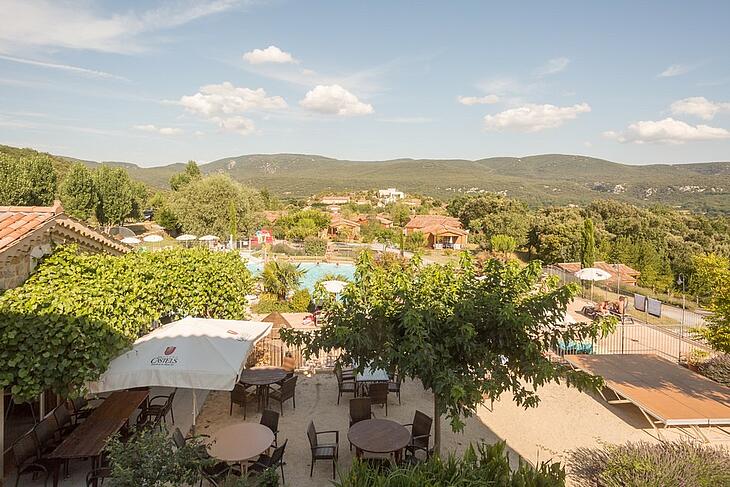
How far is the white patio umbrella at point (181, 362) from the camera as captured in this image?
703cm

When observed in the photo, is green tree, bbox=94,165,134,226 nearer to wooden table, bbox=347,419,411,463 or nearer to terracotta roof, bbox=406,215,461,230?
terracotta roof, bbox=406,215,461,230

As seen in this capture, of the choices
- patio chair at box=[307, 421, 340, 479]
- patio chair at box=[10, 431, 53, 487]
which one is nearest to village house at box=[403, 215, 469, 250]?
patio chair at box=[307, 421, 340, 479]

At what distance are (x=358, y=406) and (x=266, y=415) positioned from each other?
172 cm

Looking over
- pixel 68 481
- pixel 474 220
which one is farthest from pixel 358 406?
pixel 474 220

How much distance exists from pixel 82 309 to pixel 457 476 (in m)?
5.96

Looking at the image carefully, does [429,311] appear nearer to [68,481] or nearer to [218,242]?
[68,481]

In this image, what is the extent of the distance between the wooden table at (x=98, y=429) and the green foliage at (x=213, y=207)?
29797 mm

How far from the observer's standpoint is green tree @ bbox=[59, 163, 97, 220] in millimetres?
40406

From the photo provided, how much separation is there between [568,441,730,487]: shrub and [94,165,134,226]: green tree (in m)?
45.7

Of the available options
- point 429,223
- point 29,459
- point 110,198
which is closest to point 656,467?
point 29,459

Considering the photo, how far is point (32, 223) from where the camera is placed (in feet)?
24.0

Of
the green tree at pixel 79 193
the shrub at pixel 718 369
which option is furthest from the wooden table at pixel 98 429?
the green tree at pixel 79 193

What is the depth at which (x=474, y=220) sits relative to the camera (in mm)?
58094

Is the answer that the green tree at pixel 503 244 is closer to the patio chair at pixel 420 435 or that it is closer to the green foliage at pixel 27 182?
the patio chair at pixel 420 435
